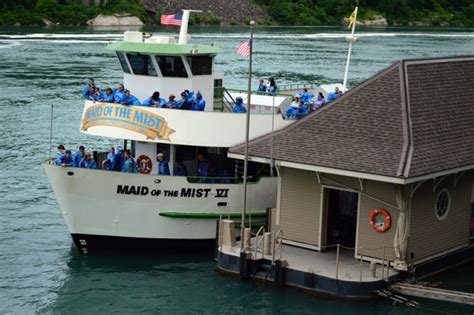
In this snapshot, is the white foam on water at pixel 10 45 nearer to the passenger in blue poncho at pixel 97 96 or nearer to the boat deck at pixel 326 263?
the passenger in blue poncho at pixel 97 96

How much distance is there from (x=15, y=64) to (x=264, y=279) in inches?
2015

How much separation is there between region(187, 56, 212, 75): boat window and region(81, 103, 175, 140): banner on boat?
1.89m

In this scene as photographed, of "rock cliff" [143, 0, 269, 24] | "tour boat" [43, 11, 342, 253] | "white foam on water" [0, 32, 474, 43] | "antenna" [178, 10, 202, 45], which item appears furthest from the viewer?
"rock cliff" [143, 0, 269, 24]

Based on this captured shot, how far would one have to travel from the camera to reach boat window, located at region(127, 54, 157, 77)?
86.3 ft

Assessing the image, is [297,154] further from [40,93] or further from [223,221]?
[40,93]

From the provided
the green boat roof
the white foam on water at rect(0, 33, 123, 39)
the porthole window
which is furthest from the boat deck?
the white foam on water at rect(0, 33, 123, 39)

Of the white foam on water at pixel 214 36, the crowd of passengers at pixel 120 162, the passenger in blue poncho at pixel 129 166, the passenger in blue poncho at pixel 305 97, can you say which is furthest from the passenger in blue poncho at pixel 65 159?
the white foam on water at pixel 214 36

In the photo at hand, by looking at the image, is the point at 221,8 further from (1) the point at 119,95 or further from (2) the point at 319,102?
(1) the point at 119,95

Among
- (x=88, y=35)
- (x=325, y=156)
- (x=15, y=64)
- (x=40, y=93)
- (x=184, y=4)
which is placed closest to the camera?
(x=325, y=156)

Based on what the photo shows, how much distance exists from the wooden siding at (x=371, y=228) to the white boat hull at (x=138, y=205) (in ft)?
12.8

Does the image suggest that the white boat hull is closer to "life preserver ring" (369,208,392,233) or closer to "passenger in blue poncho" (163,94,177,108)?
"passenger in blue poncho" (163,94,177,108)

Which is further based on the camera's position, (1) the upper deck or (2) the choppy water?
(1) the upper deck

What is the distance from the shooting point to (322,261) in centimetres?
2278

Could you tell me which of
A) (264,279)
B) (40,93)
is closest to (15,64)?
(40,93)
